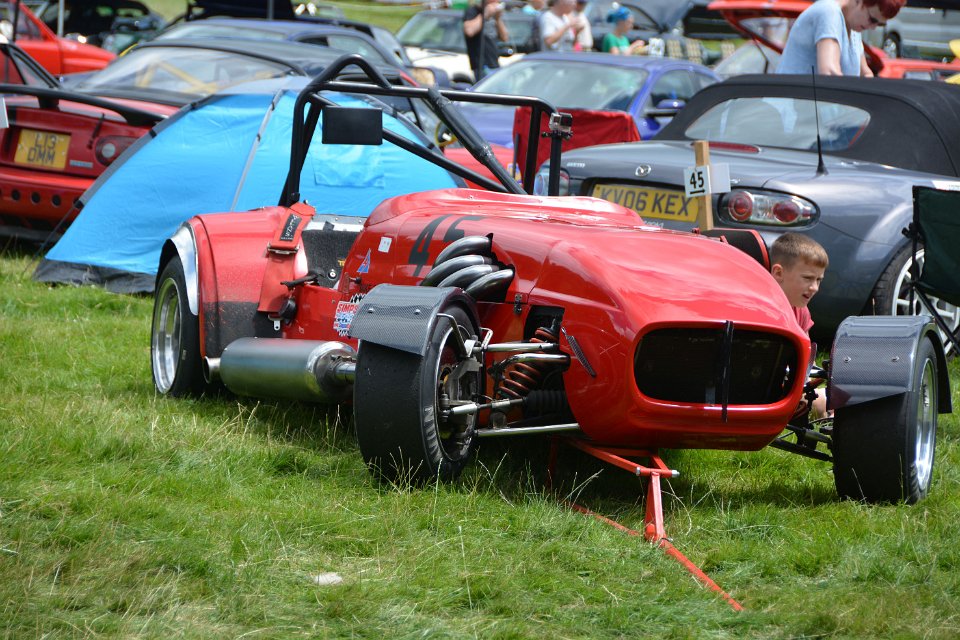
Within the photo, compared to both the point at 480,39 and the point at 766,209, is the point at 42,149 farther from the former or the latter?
the point at 480,39

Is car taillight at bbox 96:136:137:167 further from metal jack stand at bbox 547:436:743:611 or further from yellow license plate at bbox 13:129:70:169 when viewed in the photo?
metal jack stand at bbox 547:436:743:611

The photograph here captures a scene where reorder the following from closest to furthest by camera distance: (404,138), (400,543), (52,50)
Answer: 1. (400,543)
2. (404,138)
3. (52,50)

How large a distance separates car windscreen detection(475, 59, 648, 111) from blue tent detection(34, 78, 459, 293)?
3.79m

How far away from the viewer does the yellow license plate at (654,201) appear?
712cm

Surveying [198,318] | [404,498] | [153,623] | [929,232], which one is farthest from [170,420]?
[929,232]

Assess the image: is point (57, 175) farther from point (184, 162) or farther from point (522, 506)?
point (522, 506)

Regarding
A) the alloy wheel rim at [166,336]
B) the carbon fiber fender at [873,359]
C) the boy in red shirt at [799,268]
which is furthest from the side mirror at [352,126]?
the carbon fiber fender at [873,359]

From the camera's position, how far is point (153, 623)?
3172mm

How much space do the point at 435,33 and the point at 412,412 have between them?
1899 cm

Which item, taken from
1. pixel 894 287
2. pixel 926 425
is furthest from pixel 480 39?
pixel 926 425

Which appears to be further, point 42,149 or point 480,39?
point 480,39

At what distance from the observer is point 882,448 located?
4312mm

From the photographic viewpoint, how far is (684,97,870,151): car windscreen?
7.80 m

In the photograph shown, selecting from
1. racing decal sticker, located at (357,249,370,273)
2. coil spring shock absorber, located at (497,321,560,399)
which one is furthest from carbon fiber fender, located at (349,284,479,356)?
racing decal sticker, located at (357,249,370,273)
